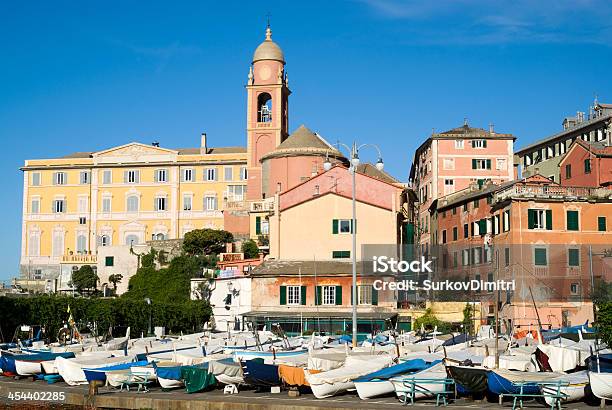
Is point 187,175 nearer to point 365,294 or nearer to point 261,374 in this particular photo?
point 365,294

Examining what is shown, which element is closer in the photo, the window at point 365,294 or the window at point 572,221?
the window at point 572,221

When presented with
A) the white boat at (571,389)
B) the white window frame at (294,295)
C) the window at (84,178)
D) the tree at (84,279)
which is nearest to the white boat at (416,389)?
the white boat at (571,389)

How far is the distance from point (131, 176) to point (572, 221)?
6610cm

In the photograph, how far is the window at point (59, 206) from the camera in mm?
117875

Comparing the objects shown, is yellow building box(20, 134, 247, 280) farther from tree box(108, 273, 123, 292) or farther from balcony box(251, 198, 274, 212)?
balcony box(251, 198, 274, 212)

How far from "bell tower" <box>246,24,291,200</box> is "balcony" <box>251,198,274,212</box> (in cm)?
1489

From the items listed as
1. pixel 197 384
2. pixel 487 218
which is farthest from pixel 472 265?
pixel 197 384

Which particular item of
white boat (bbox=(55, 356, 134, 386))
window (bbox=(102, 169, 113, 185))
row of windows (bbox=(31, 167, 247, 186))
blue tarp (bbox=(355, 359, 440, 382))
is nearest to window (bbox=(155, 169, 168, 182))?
row of windows (bbox=(31, 167, 247, 186))

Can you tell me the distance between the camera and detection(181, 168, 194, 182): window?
116m

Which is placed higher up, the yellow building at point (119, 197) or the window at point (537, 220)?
the yellow building at point (119, 197)

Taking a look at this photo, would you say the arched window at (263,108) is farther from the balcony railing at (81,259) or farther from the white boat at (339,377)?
the white boat at (339,377)

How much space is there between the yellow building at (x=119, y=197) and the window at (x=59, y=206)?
0.13 m

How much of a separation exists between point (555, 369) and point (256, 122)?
7173cm

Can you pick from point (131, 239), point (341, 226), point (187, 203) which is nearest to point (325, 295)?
point (341, 226)
